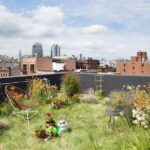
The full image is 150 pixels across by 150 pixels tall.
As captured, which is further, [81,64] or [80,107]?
[81,64]

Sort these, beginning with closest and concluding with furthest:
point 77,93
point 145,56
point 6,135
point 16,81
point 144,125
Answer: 1. point 144,125
2. point 6,135
3. point 77,93
4. point 16,81
5. point 145,56

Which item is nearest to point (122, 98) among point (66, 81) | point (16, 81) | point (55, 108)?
point (55, 108)

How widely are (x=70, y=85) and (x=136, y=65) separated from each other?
8133 centimetres

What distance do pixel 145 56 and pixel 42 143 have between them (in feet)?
299

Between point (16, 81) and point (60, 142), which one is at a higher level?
point (16, 81)

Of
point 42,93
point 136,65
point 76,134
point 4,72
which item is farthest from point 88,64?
point 76,134

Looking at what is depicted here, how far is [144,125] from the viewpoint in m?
6.50

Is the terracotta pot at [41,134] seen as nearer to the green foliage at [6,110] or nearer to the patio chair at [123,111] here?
the patio chair at [123,111]

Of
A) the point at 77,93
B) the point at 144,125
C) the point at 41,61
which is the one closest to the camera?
the point at 144,125

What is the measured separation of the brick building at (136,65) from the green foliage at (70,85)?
7725 centimetres

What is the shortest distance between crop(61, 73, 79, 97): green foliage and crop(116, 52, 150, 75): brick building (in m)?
77.2

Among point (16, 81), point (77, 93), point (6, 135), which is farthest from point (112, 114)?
point (16, 81)

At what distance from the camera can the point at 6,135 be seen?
780 cm

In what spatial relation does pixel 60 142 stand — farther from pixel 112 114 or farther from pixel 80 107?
pixel 80 107
